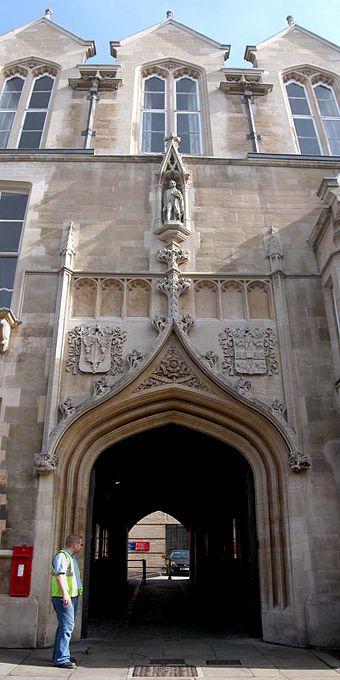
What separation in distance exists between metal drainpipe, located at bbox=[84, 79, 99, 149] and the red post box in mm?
9311

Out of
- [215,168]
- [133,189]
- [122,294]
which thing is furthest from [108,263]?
[215,168]

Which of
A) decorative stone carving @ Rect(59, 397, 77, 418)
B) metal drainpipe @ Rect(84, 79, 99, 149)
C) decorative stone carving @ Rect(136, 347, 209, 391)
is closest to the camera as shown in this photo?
decorative stone carving @ Rect(59, 397, 77, 418)

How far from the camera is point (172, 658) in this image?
7293 millimetres

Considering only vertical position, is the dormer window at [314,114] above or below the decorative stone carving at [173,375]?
above

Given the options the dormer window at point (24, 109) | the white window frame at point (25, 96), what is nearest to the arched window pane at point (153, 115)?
the white window frame at point (25, 96)

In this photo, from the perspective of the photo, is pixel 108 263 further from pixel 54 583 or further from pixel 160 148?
pixel 54 583

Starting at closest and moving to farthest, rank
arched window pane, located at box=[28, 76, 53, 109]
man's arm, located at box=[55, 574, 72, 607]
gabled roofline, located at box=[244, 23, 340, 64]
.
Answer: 1. man's arm, located at box=[55, 574, 72, 607]
2. arched window pane, located at box=[28, 76, 53, 109]
3. gabled roofline, located at box=[244, 23, 340, 64]

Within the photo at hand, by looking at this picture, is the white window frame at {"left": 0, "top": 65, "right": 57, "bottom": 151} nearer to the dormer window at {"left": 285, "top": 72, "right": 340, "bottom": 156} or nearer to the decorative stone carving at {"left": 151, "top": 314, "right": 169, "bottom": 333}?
the decorative stone carving at {"left": 151, "top": 314, "right": 169, "bottom": 333}

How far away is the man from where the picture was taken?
652 centimetres

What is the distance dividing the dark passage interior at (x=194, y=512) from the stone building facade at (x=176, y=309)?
158 millimetres

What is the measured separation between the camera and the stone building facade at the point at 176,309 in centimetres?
888

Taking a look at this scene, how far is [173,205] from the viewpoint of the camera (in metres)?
11.6

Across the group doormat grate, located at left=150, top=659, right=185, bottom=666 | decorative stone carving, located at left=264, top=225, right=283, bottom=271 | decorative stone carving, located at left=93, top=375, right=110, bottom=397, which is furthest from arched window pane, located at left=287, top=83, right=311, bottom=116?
doormat grate, located at left=150, top=659, right=185, bottom=666

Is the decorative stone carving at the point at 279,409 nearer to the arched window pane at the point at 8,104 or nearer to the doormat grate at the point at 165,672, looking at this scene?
the doormat grate at the point at 165,672
